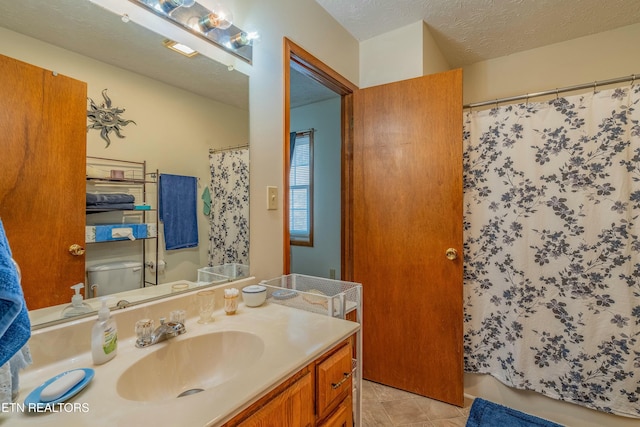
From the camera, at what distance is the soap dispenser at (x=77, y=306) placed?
838 mm

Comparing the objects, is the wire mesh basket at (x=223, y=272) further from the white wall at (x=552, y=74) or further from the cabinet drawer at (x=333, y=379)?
the white wall at (x=552, y=74)

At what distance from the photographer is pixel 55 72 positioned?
81 cm

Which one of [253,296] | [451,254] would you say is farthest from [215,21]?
[451,254]

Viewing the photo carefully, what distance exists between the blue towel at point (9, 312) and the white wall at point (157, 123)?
0.35 m

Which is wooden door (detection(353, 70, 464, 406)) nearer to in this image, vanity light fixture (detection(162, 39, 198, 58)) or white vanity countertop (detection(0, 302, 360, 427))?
white vanity countertop (detection(0, 302, 360, 427))

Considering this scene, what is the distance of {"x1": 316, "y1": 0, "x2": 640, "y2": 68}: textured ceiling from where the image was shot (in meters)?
1.77

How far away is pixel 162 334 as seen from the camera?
900 mm

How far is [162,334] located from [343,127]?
175cm

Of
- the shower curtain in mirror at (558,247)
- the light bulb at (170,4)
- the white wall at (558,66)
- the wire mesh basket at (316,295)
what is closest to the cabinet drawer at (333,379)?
the wire mesh basket at (316,295)

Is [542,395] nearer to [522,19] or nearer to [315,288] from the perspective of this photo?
[315,288]

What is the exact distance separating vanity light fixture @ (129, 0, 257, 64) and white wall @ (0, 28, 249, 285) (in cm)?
24

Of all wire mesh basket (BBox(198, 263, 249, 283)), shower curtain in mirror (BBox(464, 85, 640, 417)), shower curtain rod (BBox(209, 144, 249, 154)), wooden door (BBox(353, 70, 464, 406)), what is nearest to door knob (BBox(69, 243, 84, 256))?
wire mesh basket (BBox(198, 263, 249, 283))

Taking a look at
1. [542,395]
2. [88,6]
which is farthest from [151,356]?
[542,395]

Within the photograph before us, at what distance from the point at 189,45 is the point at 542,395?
248cm
